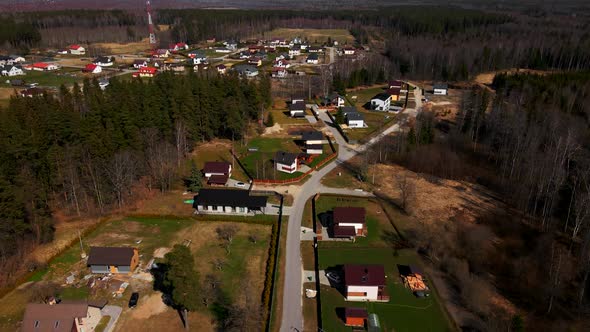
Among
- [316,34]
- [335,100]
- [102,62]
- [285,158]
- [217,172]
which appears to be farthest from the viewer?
[316,34]

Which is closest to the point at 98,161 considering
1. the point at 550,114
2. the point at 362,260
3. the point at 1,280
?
the point at 1,280

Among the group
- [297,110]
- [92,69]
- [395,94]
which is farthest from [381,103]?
[92,69]

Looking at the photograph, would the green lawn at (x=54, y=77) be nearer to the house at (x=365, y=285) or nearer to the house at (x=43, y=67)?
the house at (x=43, y=67)

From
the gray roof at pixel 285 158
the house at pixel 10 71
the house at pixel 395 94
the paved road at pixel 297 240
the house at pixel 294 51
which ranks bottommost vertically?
the paved road at pixel 297 240

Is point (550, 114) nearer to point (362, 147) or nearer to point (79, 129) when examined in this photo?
point (362, 147)

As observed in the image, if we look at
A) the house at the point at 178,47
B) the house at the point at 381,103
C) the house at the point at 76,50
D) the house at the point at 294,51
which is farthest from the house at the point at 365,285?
the house at the point at 76,50

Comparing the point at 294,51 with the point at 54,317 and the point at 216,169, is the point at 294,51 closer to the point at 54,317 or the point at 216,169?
the point at 216,169
